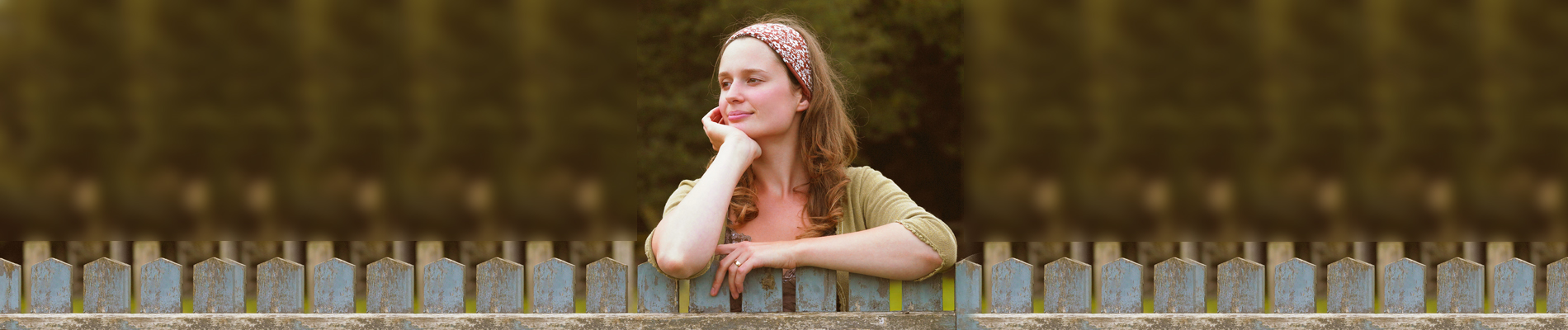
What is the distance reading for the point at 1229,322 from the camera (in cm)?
345

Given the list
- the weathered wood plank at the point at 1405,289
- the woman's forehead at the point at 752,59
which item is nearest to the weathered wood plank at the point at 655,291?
the woman's forehead at the point at 752,59

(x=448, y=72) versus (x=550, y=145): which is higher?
(x=448, y=72)

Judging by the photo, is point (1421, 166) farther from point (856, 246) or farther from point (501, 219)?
point (501, 219)

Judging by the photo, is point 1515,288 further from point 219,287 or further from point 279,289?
point 219,287

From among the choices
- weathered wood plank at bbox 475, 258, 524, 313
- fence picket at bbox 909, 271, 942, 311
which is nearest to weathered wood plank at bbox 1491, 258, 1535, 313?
fence picket at bbox 909, 271, 942, 311

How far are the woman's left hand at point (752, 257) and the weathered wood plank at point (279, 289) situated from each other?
156 cm

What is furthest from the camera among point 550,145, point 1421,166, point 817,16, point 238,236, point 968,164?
point 817,16

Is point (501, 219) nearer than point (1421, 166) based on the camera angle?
No

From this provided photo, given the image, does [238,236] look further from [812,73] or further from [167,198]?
[812,73]

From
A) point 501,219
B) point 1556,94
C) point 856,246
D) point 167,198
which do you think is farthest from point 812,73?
point 167,198

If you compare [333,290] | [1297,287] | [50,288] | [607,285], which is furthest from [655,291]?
→ [50,288]

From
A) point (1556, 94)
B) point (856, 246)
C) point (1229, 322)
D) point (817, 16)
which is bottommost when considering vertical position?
point (1229, 322)

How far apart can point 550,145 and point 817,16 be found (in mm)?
2040

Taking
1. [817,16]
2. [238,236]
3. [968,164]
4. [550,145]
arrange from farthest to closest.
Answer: [817,16] → [238,236] → [550,145] → [968,164]
